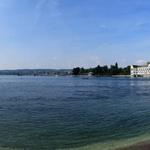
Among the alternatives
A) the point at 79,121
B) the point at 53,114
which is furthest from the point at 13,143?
the point at 53,114

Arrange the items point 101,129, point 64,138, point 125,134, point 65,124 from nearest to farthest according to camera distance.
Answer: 1. point 64,138
2. point 125,134
3. point 101,129
4. point 65,124

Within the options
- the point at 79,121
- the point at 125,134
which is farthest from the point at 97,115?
the point at 125,134

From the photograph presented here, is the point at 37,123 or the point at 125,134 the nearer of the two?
the point at 125,134

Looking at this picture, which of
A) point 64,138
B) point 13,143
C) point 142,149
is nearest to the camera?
point 142,149

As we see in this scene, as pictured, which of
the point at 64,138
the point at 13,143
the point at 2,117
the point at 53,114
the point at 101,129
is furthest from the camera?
the point at 53,114

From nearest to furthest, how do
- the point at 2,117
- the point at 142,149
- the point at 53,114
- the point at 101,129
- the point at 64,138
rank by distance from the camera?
the point at 142,149
the point at 64,138
the point at 101,129
the point at 2,117
the point at 53,114

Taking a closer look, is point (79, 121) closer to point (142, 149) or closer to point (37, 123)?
point (37, 123)

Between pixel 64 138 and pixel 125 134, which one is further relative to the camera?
pixel 125 134

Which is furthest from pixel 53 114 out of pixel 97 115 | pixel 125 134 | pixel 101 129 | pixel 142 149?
pixel 142 149

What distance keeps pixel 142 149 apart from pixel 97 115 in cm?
1690

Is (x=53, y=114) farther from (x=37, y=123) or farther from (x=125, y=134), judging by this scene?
(x=125, y=134)

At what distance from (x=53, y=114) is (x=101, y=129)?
30.6 feet

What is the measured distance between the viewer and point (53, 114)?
34375 millimetres

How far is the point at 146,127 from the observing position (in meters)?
27.2
